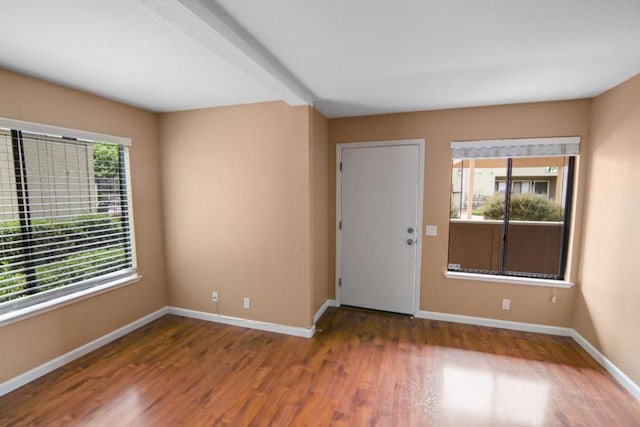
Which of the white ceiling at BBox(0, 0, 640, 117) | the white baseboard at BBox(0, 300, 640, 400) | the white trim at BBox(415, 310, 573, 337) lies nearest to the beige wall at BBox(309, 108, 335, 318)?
the white baseboard at BBox(0, 300, 640, 400)

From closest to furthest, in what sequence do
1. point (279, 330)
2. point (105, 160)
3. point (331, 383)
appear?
point (331, 383), point (105, 160), point (279, 330)

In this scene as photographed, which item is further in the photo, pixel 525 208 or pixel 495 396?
pixel 525 208

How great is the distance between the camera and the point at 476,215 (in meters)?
3.20

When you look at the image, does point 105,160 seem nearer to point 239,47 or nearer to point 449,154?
point 239,47

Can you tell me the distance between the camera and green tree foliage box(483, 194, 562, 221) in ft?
9.67

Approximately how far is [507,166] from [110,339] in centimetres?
447

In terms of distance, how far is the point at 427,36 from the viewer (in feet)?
5.29

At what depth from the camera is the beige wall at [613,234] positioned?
2127mm

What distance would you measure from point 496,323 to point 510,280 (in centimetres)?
50

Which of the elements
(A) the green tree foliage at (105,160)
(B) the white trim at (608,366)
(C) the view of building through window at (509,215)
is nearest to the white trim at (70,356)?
(A) the green tree foliage at (105,160)

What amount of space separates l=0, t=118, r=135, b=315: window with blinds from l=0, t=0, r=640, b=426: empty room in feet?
0.06

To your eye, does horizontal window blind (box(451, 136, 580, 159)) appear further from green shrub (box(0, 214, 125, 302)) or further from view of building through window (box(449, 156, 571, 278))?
green shrub (box(0, 214, 125, 302))

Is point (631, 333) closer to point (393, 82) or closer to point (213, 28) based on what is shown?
point (393, 82)

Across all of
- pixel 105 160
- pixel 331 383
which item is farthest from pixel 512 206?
pixel 105 160
